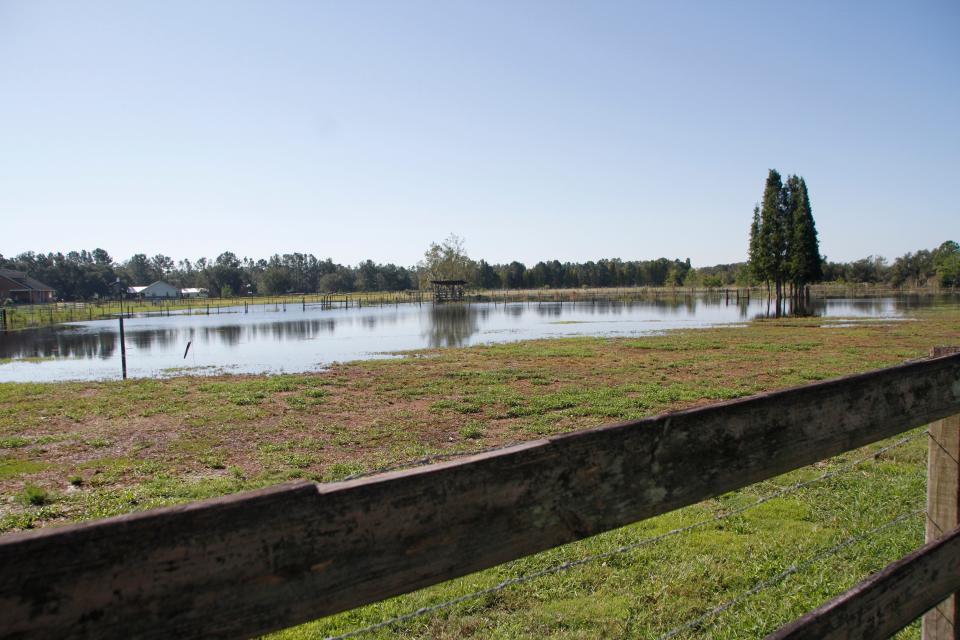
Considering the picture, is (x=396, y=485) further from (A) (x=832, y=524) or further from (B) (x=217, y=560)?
(A) (x=832, y=524)

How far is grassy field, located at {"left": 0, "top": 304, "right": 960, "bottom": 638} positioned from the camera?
12.6 feet

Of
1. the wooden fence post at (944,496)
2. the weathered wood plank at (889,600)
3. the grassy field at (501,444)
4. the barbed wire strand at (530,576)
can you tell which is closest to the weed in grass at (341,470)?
the grassy field at (501,444)

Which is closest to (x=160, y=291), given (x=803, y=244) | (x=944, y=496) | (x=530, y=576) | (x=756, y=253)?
(x=756, y=253)

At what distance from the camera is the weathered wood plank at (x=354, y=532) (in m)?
0.86

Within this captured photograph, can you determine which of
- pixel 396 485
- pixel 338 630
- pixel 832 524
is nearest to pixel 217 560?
pixel 396 485

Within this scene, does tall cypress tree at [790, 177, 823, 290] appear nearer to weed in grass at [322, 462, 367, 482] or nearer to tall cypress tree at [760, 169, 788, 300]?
tall cypress tree at [760, 169, 788, 300]

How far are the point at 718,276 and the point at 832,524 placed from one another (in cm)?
12736

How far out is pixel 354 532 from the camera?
105 centimetres

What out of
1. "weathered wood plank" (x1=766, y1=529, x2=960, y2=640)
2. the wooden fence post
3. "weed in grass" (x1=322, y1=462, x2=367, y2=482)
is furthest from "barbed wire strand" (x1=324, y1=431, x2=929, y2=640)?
"weed in grass" (x1=322, y1=462, x2=367, y2=482)

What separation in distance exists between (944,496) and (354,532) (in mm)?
2565

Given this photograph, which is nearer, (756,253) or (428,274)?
(756,253)

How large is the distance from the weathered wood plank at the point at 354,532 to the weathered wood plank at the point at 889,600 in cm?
42

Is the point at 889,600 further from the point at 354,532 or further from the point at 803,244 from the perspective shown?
the point at 803,244

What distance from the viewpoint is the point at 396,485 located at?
108cm
